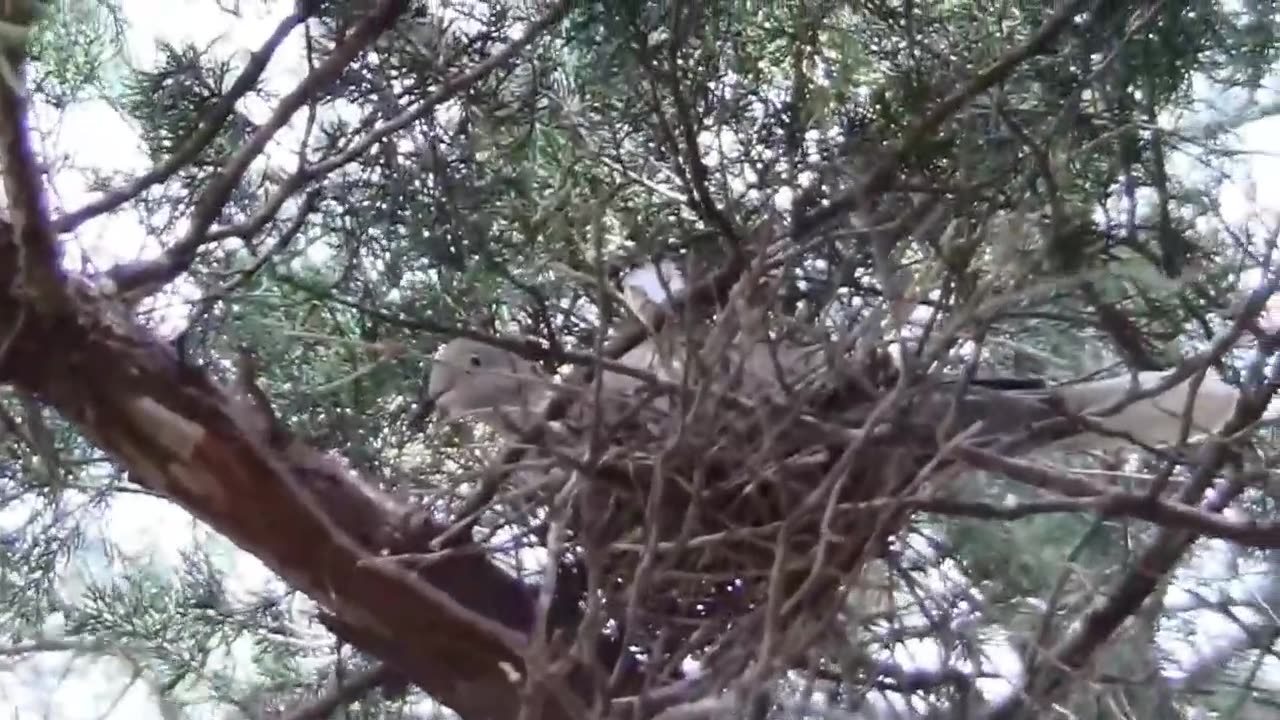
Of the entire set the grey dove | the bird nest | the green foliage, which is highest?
the green foliage

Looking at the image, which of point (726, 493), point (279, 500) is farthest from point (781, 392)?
point (279, 500)

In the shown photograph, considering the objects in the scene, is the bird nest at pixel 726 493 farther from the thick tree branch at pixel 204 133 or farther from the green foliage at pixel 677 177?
the thick tree branch at pixel 204 133

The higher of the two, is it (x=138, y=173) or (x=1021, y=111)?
(x=138, y=173)

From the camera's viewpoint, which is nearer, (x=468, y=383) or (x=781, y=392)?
(x=781, y=392)

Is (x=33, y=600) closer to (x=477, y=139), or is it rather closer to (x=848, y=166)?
(x=477, y=139)

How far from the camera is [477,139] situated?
65 centimetres

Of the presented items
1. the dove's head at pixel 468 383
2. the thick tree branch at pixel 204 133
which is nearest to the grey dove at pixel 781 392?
the dove's head at pixel 468 383

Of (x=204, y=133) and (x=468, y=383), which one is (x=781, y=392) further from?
(x=204, y=133)

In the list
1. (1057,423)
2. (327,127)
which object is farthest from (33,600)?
(1057,423)

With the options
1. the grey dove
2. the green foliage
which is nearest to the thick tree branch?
the green foliage

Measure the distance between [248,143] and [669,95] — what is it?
213 millimetres

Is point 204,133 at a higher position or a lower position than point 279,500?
higher

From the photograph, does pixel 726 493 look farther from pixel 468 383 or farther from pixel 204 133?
pixel 204 133

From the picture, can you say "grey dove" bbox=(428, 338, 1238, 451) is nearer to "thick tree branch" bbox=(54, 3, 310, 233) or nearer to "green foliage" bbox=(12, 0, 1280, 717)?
"green foliage" bbox=(12, 0, 1280, 717)
